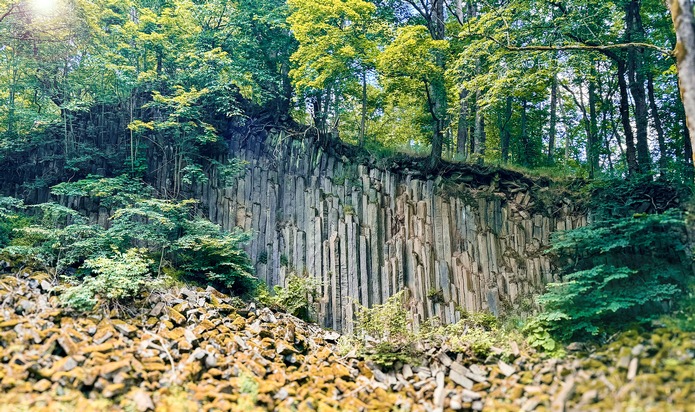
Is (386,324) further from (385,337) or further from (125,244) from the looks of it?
(125,244)

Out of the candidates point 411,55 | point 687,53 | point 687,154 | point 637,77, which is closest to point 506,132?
point 637,77

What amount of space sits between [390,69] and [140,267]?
6459 millimetres

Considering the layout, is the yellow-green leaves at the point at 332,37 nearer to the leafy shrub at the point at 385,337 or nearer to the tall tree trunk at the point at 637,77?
the tall tree trunk at the point at 637,77

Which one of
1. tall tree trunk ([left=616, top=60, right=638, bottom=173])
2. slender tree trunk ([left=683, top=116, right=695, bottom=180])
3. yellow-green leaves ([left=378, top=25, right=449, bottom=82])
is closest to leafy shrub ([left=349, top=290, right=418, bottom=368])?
yellow-green leaves ([left=378, top=25, right=449, bottom=82])

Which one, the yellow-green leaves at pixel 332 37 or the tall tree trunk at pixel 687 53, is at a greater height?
the yellow-green leaves at pixel 332 37

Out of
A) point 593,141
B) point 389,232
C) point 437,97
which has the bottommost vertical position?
point 389,232

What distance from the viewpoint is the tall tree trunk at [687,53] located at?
5691mm

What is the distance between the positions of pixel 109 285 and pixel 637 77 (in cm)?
1150

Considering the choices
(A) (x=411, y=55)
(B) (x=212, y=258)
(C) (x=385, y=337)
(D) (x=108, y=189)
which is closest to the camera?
(C) (x=385, y=337)

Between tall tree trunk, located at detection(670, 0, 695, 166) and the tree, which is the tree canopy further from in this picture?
tall tree trunk, located at detection(670, 0, 695, 166)

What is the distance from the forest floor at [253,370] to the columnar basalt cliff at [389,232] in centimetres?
214

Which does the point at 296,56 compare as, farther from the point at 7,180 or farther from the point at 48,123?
the point at 7,180

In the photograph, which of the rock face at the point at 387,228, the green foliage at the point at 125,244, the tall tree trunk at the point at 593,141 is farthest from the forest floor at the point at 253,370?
the tall tree trunk at the point at 593,141

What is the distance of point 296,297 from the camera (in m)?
9.30
